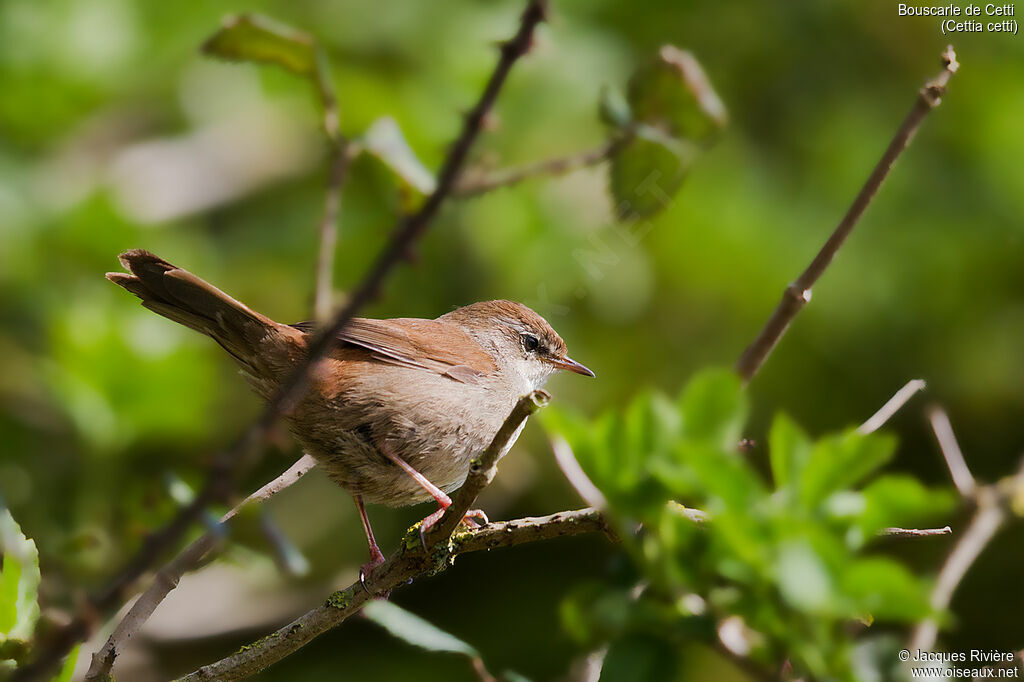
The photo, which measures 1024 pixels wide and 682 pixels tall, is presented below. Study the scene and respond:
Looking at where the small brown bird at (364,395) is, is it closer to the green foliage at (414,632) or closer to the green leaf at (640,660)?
the green foliage at (414,632)

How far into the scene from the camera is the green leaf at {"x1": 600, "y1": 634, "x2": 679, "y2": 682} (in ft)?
4.99

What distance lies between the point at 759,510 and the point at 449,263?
15.3 feet

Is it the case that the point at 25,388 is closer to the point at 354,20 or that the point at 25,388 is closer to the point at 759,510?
the point at 354,20

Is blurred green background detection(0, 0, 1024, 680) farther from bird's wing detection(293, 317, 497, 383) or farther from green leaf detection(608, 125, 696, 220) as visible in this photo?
green leaf detection(608, 125, 696, 220)

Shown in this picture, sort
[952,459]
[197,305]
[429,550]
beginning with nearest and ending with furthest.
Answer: [952,459] → [429,550] → [197,305]

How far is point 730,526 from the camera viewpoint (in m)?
1.42

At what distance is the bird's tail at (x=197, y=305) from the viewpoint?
136 inches

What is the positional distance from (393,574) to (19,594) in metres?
0.99

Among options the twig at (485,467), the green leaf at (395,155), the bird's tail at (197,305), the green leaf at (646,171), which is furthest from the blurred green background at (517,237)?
the twig at (485,467)

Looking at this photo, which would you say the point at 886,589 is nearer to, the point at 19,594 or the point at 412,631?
the point at 412,631

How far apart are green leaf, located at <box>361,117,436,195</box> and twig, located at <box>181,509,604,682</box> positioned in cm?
105

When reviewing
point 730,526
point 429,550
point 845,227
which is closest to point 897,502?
point 730,526

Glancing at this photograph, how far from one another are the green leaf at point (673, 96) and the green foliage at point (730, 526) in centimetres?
184

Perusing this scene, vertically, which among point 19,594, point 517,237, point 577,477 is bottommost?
point 19,594
